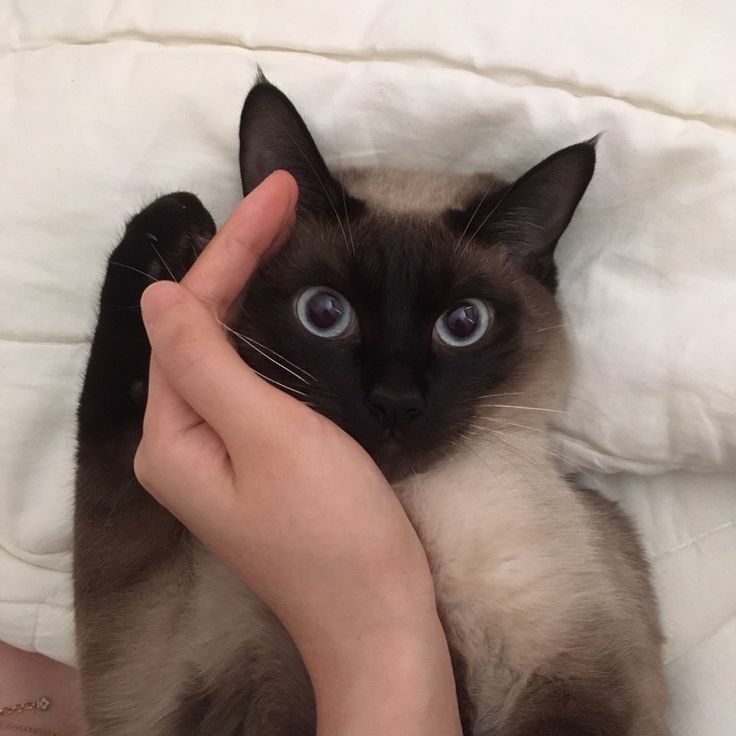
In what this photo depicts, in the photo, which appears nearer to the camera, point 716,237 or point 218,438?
point 218,438

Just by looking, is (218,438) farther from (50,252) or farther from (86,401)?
(50,252)

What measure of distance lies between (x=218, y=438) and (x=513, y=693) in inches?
22.6

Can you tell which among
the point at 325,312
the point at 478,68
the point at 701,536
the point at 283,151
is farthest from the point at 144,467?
the point at 701,536

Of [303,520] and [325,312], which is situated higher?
[325,312]

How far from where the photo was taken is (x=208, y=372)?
101 cm

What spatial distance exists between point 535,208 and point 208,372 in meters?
0.67

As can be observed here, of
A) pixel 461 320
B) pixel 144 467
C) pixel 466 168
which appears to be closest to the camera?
pixel 144 467

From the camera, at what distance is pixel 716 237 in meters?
1.39

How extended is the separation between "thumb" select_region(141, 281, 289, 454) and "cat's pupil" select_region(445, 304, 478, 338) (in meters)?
0.32

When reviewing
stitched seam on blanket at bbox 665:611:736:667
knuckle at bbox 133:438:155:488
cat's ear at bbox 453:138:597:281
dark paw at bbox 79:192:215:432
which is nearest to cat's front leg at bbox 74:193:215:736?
dark paw at bbox 79:192:215:432

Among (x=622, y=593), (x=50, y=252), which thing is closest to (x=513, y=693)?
(x=622, y=593)

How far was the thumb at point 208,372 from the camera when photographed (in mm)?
1005

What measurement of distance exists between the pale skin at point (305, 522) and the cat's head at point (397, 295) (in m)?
0.10

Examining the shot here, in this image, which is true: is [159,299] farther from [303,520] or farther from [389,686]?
[389,686]
